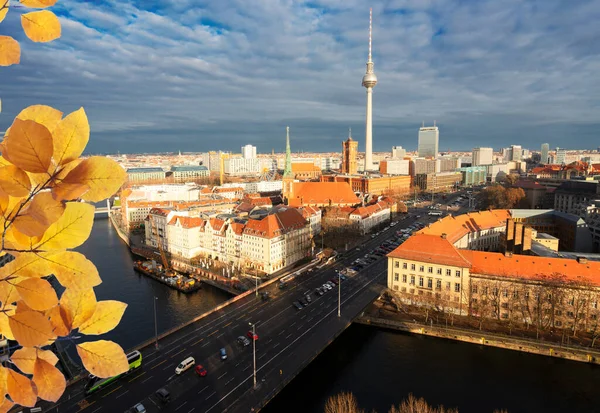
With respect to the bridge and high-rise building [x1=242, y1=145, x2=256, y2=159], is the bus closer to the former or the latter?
the bridge

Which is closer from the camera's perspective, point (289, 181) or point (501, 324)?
point (501, 324)

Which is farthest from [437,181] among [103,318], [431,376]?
[103,318]

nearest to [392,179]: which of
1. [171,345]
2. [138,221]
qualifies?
[138,221]

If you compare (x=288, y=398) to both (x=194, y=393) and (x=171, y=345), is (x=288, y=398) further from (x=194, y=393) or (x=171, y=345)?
(x=171, y=345)

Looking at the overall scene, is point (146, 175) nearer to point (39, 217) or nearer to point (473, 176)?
point (473, 176)

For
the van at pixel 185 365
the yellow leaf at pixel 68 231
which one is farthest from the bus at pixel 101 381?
the yellow leaf at pixel 68 231

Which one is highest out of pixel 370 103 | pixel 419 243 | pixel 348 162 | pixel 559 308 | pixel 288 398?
pixel 370 103

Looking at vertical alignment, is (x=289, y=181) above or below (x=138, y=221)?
above

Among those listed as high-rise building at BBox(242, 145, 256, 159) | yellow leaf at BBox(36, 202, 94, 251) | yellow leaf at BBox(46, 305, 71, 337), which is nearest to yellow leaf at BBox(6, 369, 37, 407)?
yellow leaf at BBox(46, 305, 71, 337)
